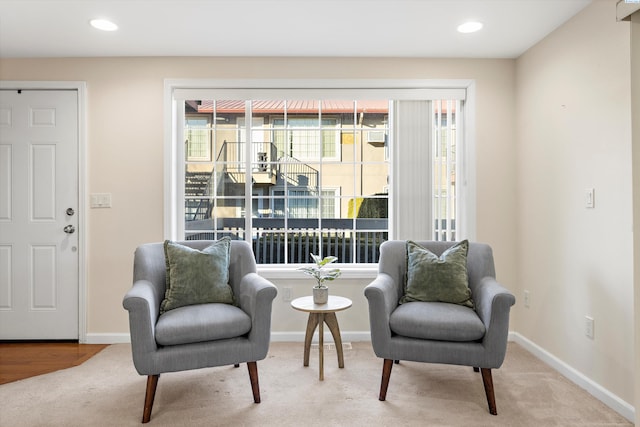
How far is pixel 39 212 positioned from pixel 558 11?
409 centimetres

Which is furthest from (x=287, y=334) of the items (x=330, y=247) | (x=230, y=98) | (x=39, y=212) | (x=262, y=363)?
(x=39, y=212)

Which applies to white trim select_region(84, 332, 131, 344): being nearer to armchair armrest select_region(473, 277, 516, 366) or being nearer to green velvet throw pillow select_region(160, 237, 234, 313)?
green velvet throw pillow select_region(160, 237, 234, 313)

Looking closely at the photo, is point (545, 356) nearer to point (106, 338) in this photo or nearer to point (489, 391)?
point (489, 391)

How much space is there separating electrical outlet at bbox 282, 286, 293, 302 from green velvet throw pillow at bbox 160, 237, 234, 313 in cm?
85

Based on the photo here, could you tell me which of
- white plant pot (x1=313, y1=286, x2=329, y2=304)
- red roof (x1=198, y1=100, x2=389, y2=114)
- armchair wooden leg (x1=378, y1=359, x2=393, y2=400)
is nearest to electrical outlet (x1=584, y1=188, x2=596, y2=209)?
armchair wooden leg (x1=378, y1=359, x2=393, y2=400)

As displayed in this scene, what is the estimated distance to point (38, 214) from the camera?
352 centimetres

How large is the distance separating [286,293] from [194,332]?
4.35 feet

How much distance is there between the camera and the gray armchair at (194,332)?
220 centimetres

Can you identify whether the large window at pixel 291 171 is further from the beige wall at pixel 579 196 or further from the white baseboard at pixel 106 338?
the white baseboard at pixel 106 338

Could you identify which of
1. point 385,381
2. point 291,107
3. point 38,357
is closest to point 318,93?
point 291,107

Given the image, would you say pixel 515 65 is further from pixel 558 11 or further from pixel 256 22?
pixel 256 22

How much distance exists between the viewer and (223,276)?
271 cm

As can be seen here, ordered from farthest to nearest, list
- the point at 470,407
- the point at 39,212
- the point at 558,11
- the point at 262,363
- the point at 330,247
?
the point at 330,247
the point at 39,212
the point at 262,363
the point at 558,11
the point at 470,407

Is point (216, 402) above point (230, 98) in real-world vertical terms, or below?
below
